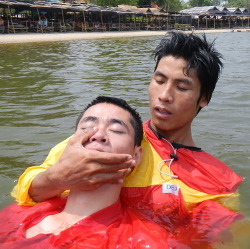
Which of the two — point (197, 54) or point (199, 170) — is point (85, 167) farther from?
point (197, 54)

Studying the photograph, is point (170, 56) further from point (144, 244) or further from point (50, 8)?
point (50, 8)

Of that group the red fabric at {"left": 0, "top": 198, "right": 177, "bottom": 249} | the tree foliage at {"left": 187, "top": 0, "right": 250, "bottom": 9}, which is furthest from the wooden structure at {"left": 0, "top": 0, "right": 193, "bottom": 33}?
the tree foliage at {"left": 187, "top": 0, "right": 250, "bottom": 9}

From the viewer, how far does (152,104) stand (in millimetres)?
3047

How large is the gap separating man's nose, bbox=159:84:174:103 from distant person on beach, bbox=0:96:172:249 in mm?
364

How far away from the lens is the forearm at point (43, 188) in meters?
2.50

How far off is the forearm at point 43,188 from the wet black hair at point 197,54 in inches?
54.6

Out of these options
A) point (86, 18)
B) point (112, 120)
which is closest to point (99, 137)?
point (112, 120)

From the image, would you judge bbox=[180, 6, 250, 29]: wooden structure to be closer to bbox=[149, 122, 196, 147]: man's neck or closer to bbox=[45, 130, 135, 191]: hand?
bbox=[149, 122, 196, 147]: man's neck

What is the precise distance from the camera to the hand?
88.4 inches

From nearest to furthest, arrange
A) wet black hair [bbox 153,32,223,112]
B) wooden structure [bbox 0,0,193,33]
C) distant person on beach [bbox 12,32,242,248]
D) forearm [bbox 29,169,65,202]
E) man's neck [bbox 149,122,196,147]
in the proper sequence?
forearm [bbox 29,169,65,202] → distant person on beach [bbox 12,32,242,248] → wet black hair [bbox 153,32,223,112] → man's neck [bbox 149,122,196,147] → wooden structure [bbox 0,0,193,33]

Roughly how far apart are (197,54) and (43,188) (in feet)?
5.39

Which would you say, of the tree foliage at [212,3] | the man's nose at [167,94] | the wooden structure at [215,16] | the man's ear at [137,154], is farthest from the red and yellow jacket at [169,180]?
the tree foliage at [212,3]

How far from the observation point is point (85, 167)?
2260mm

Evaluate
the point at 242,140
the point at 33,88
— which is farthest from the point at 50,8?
the point at 242,140
